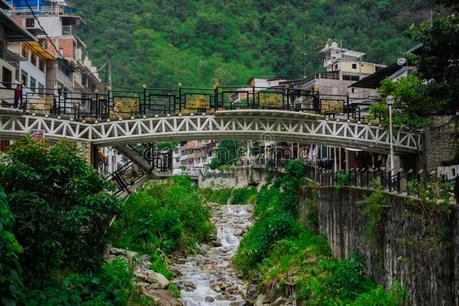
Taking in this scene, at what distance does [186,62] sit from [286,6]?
114ft

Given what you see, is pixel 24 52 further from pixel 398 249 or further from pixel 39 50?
pixel 398 249

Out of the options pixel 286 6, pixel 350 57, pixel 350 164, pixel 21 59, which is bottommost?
pixel 350 164

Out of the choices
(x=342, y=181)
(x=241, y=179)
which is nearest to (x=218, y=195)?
(x=241, y=179)

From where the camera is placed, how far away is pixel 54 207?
16.8m

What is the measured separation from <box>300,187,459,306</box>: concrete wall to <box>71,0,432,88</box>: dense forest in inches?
2801

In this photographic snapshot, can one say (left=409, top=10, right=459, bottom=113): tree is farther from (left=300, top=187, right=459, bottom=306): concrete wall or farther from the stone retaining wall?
the stone retaining wall

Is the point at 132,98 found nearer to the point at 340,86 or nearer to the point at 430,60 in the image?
the point at 430,60

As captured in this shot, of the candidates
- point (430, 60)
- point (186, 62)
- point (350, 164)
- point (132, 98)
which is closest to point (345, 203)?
point (430, 60)

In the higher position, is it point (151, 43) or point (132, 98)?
point (151, 43)

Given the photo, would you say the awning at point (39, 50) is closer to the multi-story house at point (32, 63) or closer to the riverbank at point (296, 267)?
the multi-story house at point (32, 63)

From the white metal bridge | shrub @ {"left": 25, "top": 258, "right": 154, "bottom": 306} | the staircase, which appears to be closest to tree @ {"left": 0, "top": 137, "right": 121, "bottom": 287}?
shrub @ {"left": 25, "top": 258, "right": 154, "bottom": 306}

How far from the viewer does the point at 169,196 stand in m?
44.0

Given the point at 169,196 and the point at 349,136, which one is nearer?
the point at 349,136

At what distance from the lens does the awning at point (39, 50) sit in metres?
A: 46.3
